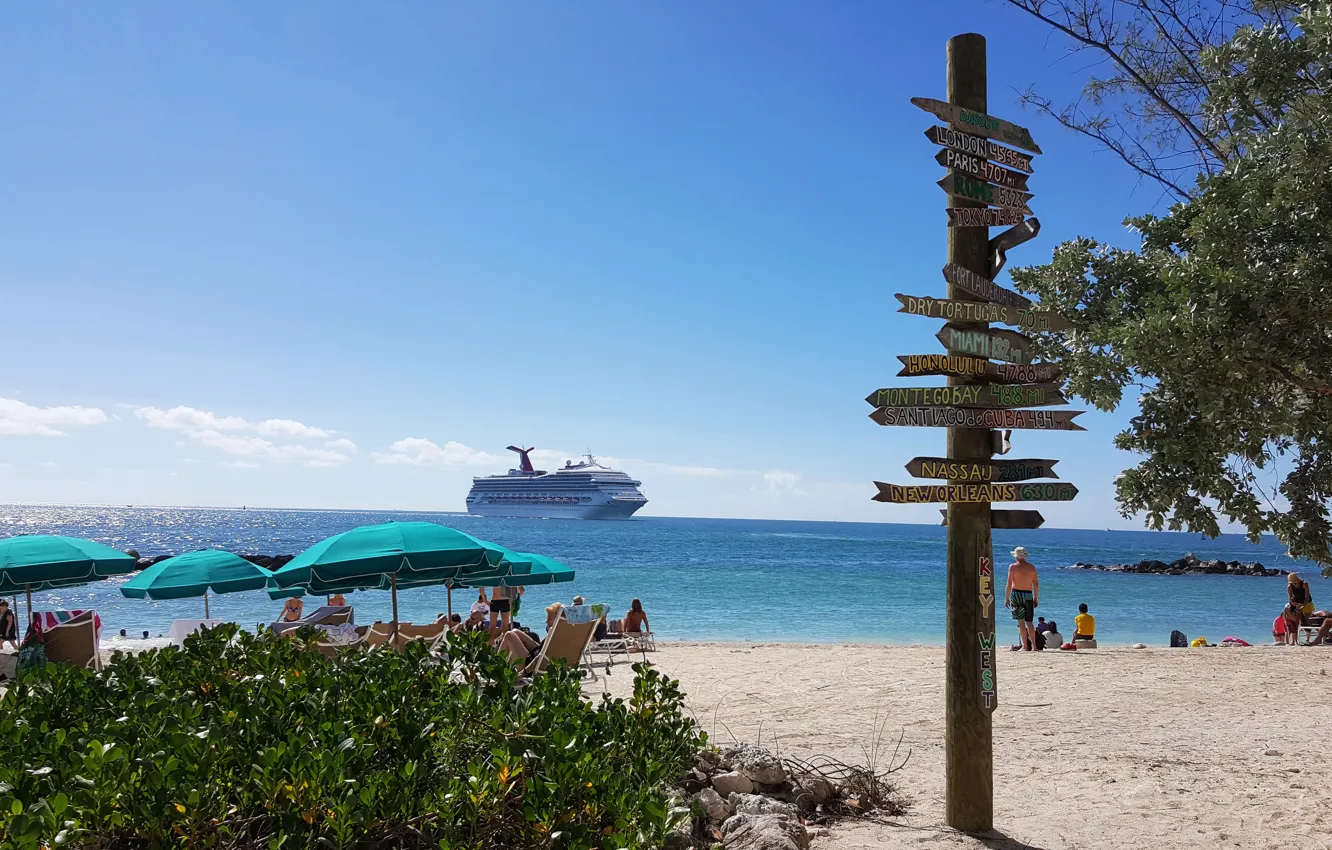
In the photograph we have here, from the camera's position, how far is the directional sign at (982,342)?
411 centimetres

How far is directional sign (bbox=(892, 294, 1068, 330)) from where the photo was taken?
4.06 meters

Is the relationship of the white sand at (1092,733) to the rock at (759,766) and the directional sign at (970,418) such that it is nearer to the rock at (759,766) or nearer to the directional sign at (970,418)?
the rock at (759,766)

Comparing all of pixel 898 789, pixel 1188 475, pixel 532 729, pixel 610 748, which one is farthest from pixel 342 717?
pixel 1188 475

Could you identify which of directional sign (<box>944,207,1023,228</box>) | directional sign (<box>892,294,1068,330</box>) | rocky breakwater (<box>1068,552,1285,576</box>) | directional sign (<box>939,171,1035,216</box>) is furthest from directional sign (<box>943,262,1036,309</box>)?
rocky breakwater (<box>1068,552,1285,576</box>)

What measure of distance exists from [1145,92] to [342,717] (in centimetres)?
694

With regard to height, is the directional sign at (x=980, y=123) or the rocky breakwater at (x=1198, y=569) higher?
the directional sign at (x=980, y=123)

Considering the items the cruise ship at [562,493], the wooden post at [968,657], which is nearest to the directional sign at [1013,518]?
the wooden post at [968,657]

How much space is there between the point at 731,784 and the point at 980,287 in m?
2.71

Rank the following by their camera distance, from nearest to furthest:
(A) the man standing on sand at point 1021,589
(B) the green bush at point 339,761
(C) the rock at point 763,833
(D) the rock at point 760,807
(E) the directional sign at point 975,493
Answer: (B) the green bush at point 339,761, (C) the rock at point 763,833, (D) the rock at point 760,807, (E) the directional sign at point 975,493, (A) the man standing on sand at point 1021,589

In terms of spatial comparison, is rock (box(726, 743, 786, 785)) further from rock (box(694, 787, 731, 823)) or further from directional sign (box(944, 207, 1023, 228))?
directional sign (box(944, 207, 1023, 228))

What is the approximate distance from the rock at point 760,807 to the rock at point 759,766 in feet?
1.46

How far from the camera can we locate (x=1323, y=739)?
6.02 m

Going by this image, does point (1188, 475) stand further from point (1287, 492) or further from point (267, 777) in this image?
point (267, 777)

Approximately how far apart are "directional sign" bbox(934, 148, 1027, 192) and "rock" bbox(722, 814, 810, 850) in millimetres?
3096
